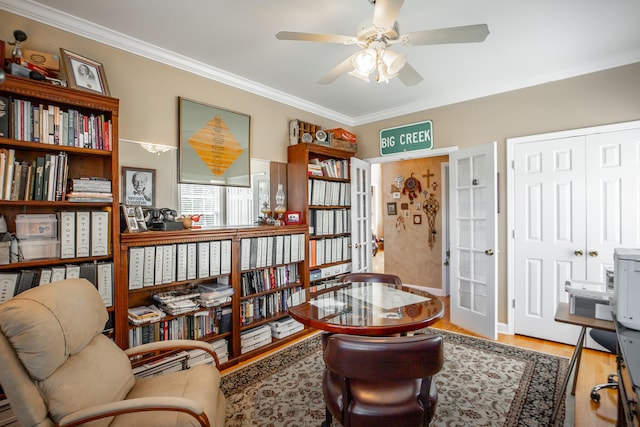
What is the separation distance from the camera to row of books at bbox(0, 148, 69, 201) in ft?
6.07

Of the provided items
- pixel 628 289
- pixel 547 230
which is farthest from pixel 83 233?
pixel 547 230

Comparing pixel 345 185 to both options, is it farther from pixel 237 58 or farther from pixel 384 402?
pixel 384 402

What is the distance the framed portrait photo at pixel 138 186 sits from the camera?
2.49 m

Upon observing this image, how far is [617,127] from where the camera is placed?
291cm

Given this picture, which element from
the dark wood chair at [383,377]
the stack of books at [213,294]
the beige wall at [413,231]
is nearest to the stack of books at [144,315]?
the stack of books at [213,294]

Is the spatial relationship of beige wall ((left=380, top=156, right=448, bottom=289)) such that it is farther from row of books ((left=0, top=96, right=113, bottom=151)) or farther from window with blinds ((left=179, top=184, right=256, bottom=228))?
row of books ((left=0, top=96, right=113, bottom=151))

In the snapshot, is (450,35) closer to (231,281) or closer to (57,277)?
(231,281)

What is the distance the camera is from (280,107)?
12.3 feet

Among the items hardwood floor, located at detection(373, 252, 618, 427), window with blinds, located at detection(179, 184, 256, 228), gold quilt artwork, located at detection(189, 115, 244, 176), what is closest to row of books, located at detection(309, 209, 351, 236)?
window with blinds, located at detection(179, 184, 256, 228)

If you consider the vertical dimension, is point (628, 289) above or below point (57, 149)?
below

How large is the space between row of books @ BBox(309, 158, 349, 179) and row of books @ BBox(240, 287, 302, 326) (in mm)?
1451

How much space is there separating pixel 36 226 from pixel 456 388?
122 inches

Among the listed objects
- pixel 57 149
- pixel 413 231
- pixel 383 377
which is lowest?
pixel 383 377

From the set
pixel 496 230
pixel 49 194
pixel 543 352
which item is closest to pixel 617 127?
pixel 496 230
